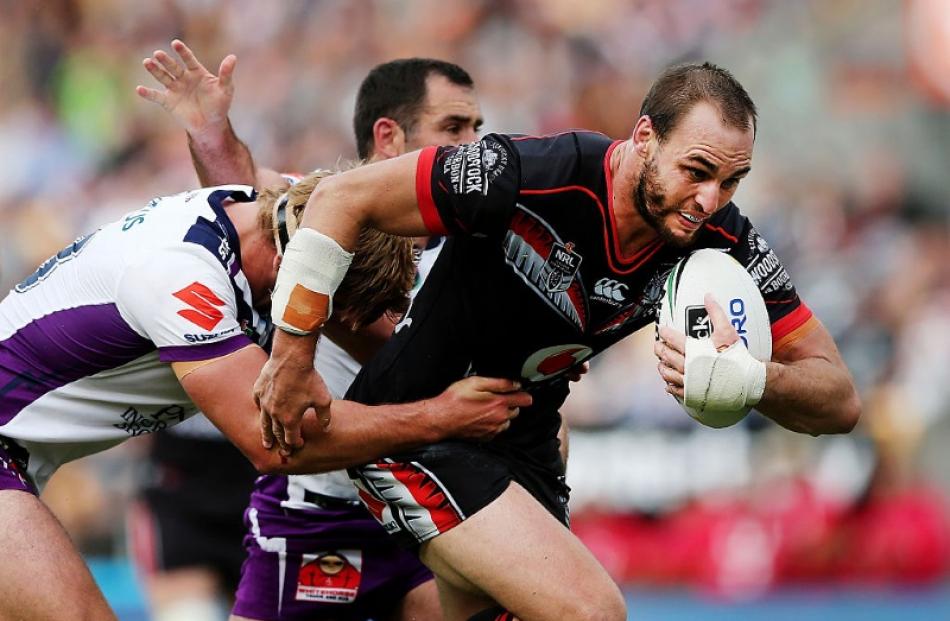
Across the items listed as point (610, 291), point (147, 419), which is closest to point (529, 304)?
point (610, 291)

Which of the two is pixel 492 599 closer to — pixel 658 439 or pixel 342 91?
pixel 658 439

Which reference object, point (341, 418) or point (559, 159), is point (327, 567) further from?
point (559, 159)

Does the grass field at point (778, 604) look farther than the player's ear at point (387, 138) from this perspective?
Yes

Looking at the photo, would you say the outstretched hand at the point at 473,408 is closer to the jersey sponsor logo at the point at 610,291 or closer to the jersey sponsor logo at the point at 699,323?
the jersey sponsor logo at the point at 610,291

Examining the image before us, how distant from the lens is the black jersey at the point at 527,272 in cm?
436

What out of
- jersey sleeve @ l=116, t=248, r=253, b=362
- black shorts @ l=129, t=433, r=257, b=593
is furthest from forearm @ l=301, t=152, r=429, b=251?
black shorts @ l=129, t=433, r=257, b=593

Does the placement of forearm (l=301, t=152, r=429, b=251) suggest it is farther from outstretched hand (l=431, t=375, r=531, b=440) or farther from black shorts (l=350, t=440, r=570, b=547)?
black shorts (l=350, t=440, r=570, b=547)

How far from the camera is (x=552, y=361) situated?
4781mm

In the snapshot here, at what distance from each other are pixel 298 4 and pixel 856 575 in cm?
724

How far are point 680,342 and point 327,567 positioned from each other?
1.95 metres

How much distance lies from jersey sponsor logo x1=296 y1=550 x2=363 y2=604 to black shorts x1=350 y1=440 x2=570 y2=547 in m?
0.74

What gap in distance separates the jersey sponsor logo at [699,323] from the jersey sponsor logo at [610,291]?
14.2 inches

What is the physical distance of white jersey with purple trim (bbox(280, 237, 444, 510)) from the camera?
17.9ft

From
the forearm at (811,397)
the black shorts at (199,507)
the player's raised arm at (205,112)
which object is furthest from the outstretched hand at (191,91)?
the forearm at (811,397)
